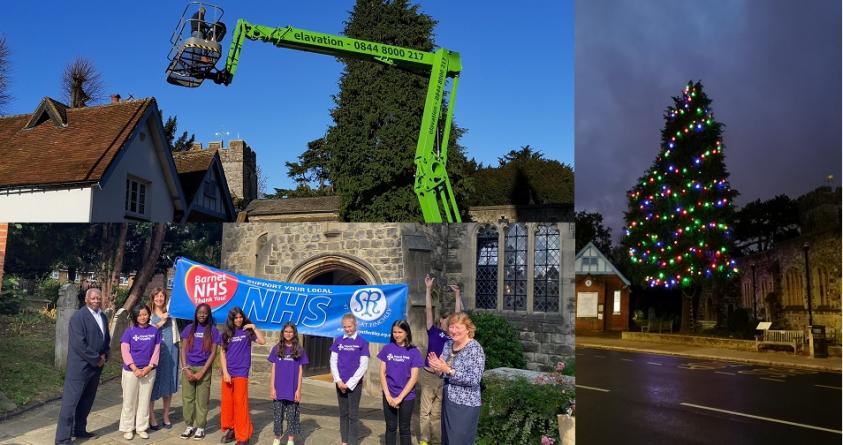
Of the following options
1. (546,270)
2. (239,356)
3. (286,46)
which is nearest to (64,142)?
(286,46)

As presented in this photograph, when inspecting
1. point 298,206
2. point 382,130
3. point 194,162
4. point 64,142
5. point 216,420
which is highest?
point 382,130

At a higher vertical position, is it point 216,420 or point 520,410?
point 520,410

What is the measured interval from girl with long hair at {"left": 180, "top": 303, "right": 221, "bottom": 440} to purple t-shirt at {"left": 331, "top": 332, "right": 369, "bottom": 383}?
1184mm

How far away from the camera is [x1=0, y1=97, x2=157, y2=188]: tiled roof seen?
14.2 m

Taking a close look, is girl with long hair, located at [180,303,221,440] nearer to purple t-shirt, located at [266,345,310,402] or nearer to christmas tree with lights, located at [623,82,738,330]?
purple t-shirt, located at [266,345,310,402]

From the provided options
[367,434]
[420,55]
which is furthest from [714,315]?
[420,55]

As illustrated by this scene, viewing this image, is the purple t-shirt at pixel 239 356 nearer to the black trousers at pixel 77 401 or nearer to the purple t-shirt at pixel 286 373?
the purple t-shirt at pixel 286 373

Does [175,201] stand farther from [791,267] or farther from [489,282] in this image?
[791,267]

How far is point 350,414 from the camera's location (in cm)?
491

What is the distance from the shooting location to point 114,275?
19.7ft

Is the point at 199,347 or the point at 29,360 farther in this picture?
the point at 29,360

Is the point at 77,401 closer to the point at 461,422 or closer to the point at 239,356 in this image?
the point at 239,356

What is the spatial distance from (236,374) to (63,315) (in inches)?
84.7

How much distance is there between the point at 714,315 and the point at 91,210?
509 inches
